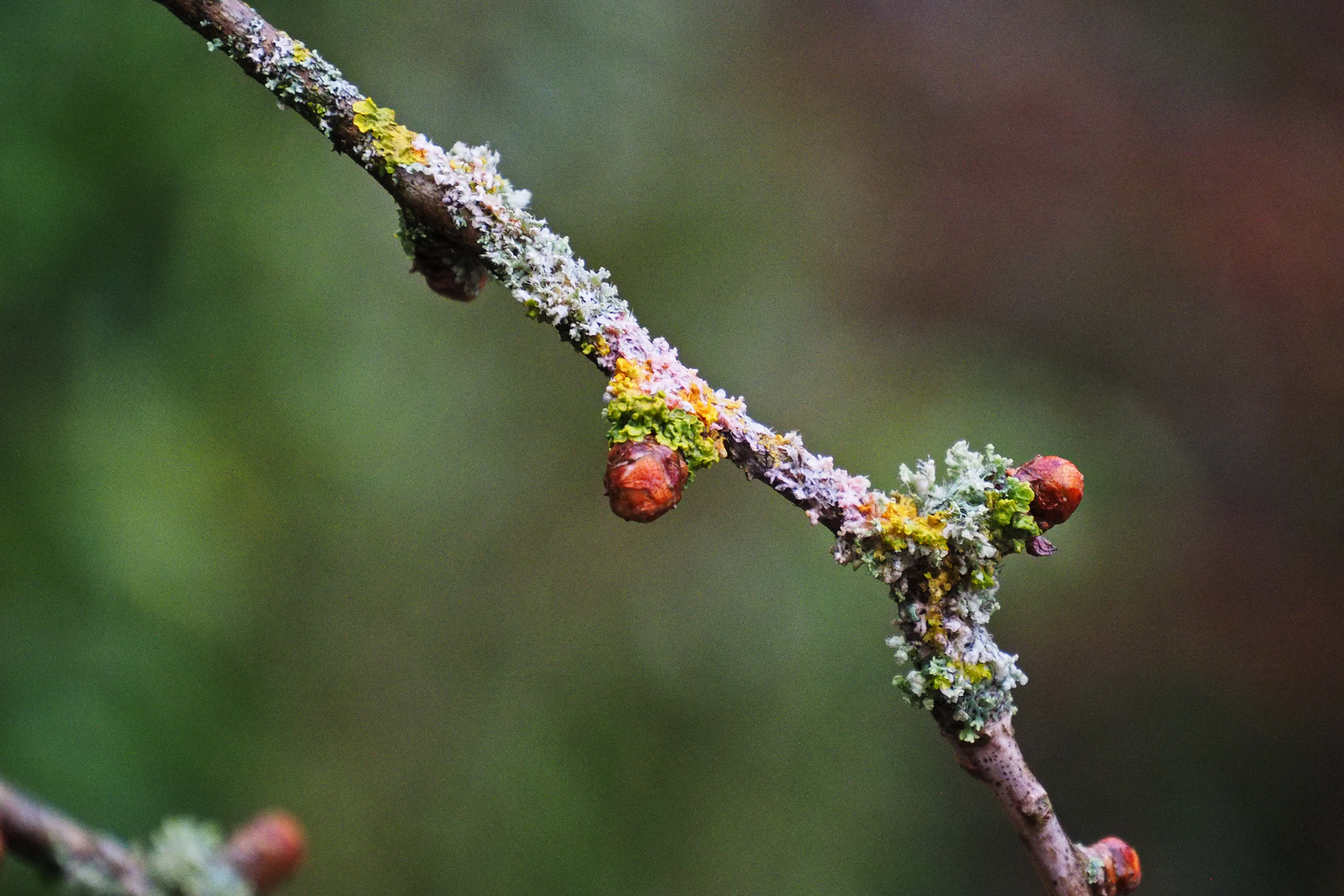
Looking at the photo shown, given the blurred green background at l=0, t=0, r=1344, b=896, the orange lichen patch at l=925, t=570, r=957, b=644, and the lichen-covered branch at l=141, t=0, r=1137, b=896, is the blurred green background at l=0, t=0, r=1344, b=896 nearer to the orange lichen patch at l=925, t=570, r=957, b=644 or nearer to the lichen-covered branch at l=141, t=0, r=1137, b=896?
the lichen-covered branch at l=141, t=0, r=1137, b=896

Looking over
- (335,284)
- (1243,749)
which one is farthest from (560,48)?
(1243,749)

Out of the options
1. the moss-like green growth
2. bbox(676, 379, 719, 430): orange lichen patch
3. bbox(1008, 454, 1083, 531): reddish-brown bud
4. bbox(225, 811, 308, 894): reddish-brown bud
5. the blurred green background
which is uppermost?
the blurred green background

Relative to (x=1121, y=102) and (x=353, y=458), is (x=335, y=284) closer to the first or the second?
(x=353, y=458)

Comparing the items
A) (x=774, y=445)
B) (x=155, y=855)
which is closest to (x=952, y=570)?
(x=774, y=445)

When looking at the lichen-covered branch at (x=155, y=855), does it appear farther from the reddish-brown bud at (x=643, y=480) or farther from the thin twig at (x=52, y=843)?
the reddish-brown bud at (x=643, y=480)

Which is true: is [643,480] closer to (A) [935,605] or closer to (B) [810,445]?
(A) [935,605]

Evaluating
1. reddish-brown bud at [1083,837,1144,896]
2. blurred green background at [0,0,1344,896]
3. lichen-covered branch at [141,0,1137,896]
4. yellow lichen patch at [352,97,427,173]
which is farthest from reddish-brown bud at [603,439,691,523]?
blurred green background at [0,0,1344,896]

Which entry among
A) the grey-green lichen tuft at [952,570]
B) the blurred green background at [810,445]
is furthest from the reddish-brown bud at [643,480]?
the blurred green background at [810,445]
